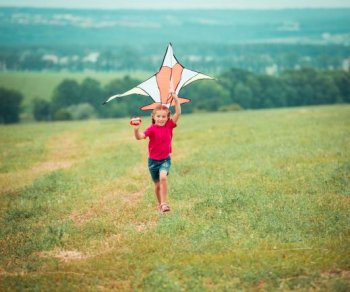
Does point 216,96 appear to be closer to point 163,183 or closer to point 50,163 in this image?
point 50,163

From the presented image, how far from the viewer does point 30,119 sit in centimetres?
11375

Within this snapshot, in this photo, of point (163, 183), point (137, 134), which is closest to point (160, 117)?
point (137, 134)

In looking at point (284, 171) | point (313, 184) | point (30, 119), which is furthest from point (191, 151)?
point (30, 119)

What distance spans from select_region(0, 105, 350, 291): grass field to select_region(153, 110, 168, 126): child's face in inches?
92.6

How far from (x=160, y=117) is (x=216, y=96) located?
369 feet

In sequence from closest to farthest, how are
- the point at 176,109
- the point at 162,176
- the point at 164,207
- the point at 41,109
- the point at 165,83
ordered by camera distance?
the point at 176,109 < the point at 162,176 < the point at 164,207 < the point at 165,83 < the point at 41,109

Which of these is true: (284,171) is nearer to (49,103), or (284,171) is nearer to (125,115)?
(125,115)

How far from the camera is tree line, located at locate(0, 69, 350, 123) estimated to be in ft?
368

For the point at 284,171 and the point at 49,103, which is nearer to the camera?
the point at 284,171

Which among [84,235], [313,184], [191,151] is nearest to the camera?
[84,235]

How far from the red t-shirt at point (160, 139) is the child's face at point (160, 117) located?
12 centimetres

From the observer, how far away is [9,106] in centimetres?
10975

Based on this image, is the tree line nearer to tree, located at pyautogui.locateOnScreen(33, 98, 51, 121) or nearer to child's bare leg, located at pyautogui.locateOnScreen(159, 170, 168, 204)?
tree, located at pyautogui.locateOnScreen(33, 98, 51, 121)

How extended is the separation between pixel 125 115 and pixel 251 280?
102m
